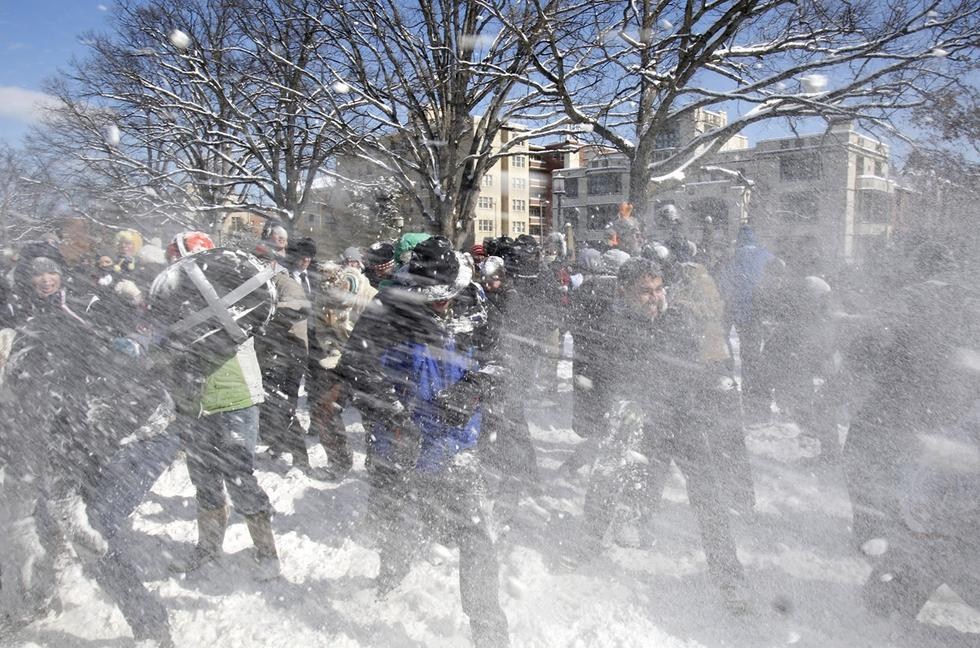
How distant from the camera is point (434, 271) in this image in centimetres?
234

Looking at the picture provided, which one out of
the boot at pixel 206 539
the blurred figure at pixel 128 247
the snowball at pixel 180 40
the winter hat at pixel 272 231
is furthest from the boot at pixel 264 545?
the snowball at pixel 180 40

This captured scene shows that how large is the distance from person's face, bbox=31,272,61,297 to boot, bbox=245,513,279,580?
55.2 inches

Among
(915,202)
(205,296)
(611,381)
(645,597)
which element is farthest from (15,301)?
(915,202)

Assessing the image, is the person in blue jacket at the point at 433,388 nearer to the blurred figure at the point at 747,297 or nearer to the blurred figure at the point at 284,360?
the blurred figure at the point at 284,360

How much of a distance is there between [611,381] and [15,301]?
3.01 metres

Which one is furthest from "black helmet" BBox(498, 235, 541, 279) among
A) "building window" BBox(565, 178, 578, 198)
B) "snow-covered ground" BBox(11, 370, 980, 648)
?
"building window" BBox(565, 178, 578, 198)

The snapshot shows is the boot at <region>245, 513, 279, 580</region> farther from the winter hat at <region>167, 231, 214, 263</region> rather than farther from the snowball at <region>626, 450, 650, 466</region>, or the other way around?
the snowball at <region>626, 450, 650, 466</region>

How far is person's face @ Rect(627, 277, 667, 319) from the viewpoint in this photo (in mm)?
2842

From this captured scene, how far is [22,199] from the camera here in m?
12.8

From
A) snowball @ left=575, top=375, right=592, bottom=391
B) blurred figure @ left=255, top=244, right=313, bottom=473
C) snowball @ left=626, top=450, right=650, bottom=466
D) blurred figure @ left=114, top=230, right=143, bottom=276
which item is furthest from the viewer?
blurred figure @ left=114, top=230, right=143, bottom=276

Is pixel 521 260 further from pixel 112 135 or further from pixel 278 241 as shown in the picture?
pixel 112 135

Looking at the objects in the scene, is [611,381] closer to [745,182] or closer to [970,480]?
[970,480]

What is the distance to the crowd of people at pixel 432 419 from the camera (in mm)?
2291

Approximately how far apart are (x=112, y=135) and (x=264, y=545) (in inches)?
496
